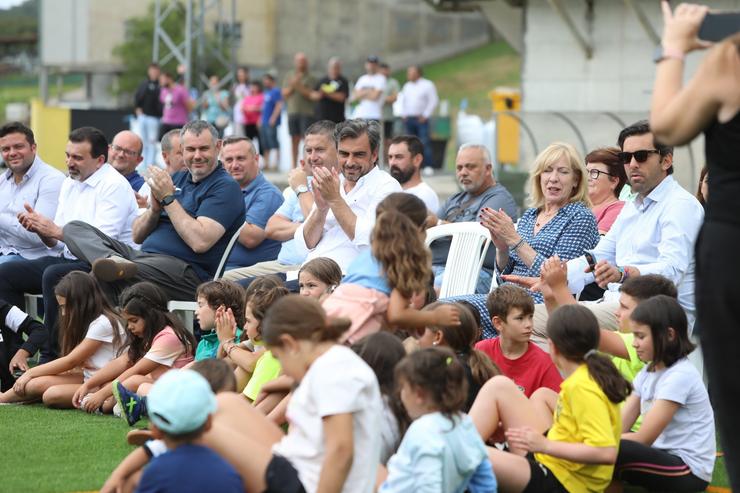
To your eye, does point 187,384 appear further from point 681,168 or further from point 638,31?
point 638,31

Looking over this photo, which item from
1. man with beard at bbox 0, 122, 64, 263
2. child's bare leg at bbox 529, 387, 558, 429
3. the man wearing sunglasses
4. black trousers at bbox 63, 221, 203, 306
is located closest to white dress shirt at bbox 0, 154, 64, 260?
man with beard at bbox 0, 122, 64, 263

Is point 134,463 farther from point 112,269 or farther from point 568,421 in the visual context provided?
point 112,269

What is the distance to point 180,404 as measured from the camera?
3971mm

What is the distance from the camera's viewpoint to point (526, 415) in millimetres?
5125

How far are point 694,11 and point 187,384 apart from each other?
1.91 m

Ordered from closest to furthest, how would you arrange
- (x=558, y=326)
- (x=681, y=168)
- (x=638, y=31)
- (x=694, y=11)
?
(x=694, y=11)
(x=558, y=326)
(x=681, y=168)
(x=638, y=31)

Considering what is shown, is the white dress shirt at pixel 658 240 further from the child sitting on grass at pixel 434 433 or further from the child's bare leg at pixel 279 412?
the child sitting on grass at pixel 434 433

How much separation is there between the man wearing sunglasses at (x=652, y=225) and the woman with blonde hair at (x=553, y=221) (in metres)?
0.24

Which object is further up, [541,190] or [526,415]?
[541,190]

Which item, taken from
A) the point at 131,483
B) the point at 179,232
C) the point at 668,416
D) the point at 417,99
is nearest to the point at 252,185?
the point at 179,232

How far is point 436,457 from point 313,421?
1.43ft

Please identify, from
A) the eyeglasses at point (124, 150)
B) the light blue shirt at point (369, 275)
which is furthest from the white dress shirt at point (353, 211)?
the eyeglasses at point (124, 150)

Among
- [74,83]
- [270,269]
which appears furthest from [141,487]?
[74,83]

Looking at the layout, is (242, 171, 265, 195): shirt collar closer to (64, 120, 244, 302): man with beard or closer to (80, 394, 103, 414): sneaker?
(64, 120, 244, 302): man with beard
